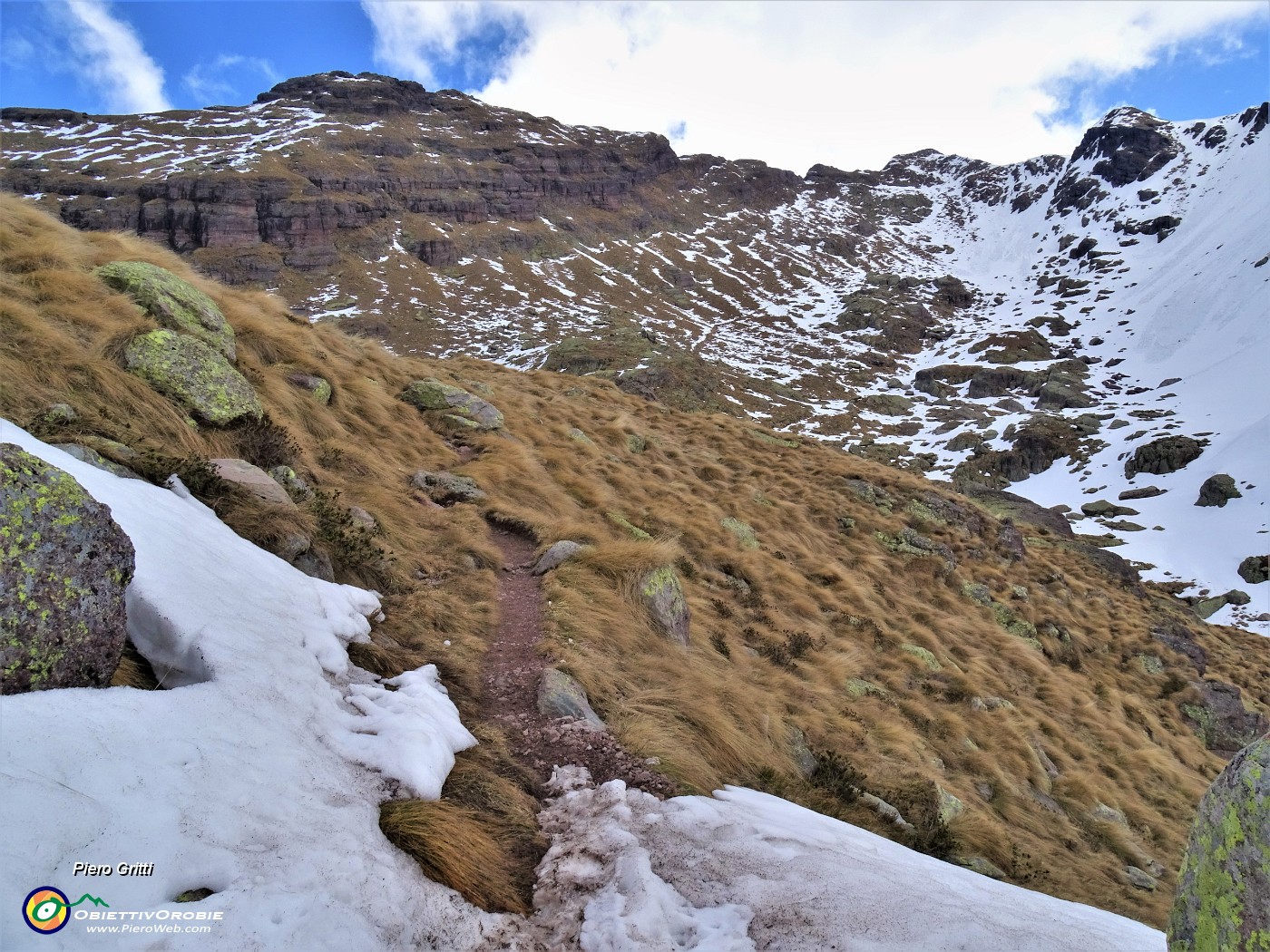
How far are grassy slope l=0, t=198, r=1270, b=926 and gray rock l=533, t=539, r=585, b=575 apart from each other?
0.28m

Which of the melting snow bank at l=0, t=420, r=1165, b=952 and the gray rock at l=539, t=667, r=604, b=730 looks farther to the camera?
the gray rock at l=539, t=667, r=604, b=730

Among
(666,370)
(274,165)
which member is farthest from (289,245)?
(666,370)

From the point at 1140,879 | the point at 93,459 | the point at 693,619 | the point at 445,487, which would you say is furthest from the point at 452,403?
the point at 1140,879

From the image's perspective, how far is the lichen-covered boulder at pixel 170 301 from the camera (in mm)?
7531

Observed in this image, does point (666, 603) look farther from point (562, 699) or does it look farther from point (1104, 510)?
point (1104, 510)

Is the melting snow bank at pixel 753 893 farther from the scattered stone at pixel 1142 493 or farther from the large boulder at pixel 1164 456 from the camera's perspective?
the large boulder at pixel 1164 456

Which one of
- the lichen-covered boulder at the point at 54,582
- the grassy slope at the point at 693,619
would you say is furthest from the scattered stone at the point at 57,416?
the lichen-covered boulder at the point at 54,582

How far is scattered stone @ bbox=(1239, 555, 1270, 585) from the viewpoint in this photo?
3469cm

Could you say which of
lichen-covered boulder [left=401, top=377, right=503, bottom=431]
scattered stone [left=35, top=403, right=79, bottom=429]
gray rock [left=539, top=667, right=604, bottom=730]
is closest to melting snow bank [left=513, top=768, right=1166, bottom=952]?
gray rock [left=539, top=667, right=604, bottom=730]

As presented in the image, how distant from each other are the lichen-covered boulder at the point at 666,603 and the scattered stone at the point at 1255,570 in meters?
44.5

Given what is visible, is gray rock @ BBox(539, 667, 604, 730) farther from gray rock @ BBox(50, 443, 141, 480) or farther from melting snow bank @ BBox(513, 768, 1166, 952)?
gray rock @ BBox(50, 443, 141, 480)

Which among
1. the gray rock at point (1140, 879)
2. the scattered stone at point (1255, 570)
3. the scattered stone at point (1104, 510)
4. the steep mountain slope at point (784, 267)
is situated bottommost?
the gray rock at point (1140, 879)

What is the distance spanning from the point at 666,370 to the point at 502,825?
53439mm

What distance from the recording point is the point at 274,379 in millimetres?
8508
